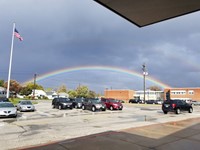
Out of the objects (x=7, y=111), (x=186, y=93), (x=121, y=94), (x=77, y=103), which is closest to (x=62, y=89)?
(x=121, y=94)

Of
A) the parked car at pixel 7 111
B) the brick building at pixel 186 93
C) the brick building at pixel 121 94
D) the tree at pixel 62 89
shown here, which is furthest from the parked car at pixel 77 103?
the tree at pixel 62 89

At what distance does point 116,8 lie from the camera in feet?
18.1

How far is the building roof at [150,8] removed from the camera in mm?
5227

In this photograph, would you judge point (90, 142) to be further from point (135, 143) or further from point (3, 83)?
point (3, 83)

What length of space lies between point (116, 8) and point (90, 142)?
4.96 meters

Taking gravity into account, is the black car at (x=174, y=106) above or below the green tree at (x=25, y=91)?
below

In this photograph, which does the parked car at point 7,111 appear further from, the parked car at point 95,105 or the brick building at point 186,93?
the brick building at point 186,93

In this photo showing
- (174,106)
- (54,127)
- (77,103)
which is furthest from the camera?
(77,103)

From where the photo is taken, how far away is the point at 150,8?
18.4 ft

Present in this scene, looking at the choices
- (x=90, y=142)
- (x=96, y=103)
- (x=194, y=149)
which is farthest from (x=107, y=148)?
(x=96, y=103)

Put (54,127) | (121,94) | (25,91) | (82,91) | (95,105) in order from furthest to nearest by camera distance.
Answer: (82,91)
(121,94)
(25,91)
(95,105)
(54,127)

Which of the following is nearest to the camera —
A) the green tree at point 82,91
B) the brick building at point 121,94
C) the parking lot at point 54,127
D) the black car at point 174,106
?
the parking lot at point 54,127

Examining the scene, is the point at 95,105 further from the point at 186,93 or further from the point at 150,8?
the point at 186,93

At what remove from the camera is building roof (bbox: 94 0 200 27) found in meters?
5.23
